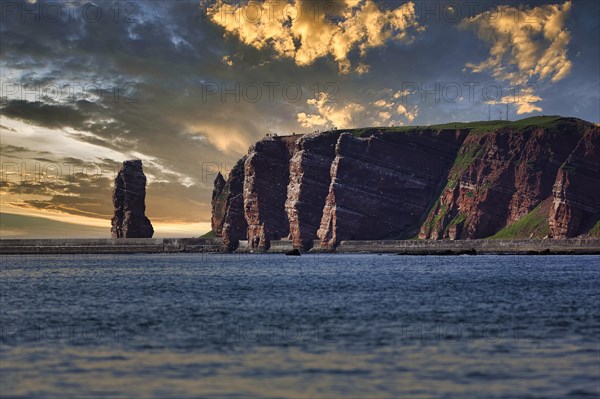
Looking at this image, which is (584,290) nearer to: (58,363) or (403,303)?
(403,303)

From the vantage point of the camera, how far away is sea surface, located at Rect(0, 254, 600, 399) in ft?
81.7

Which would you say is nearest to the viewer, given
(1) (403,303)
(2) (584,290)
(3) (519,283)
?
(1) (403,303)

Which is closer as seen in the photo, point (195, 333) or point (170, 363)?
point (170, 363)

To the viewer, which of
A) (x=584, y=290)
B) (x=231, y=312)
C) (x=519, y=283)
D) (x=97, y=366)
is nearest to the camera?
(x=97, y=366)

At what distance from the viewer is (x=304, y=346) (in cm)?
3388

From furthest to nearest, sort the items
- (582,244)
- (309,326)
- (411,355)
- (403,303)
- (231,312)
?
(582,244)
(403,303)
(231,312)
(309,326)
(411,355)

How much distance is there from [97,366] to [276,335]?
35.2ft

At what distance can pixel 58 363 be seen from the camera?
98.1 feet

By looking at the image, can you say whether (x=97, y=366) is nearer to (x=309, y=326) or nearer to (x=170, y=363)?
(x=170, y=363)

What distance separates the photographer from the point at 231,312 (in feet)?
163

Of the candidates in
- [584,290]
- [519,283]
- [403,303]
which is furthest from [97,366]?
[519,283]

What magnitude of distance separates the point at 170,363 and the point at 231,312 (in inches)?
790

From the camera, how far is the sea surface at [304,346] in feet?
81.7

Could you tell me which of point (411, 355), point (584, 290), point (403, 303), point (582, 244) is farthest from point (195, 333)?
point (582, 244)
